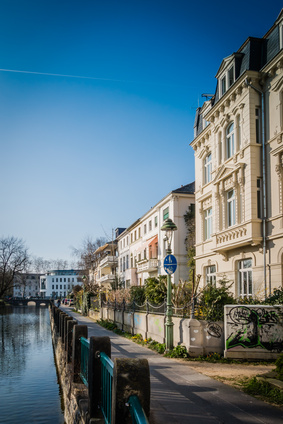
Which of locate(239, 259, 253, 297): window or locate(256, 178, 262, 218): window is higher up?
locate(256, 178, 262, 218): window

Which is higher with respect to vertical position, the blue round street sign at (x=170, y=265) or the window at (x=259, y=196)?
the window at (x=259, y=196)

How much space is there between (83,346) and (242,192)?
14163 millimetres

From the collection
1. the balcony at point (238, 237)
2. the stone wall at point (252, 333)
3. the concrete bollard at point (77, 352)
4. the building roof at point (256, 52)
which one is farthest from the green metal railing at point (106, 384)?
the building roof at point (256, 52)

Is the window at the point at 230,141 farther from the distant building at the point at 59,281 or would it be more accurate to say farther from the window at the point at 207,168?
the distant building at the point at 59,281

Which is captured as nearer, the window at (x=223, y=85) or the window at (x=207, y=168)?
the window at (x=223, y=85)

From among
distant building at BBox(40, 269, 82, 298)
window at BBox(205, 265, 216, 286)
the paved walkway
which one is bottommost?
distant building at BBox(40, 269, 82, 298)

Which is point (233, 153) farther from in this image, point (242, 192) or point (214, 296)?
point (214, 296)

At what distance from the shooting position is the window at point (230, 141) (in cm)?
2186

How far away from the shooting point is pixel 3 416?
9.54 metres

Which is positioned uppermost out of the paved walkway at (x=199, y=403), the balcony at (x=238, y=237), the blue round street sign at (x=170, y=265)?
the balcony at (x=238, y=237)

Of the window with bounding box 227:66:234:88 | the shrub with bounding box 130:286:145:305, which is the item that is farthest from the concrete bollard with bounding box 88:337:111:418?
the window with bounding box 227:66:234:88

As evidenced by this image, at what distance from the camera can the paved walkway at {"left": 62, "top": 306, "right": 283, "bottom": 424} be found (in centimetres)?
639

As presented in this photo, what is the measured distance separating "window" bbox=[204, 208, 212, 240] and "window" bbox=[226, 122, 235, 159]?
4.48 meters

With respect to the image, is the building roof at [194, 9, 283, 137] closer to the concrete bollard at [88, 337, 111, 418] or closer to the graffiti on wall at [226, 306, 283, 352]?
the graffiti on wall at [226, 306, 283, 352]
